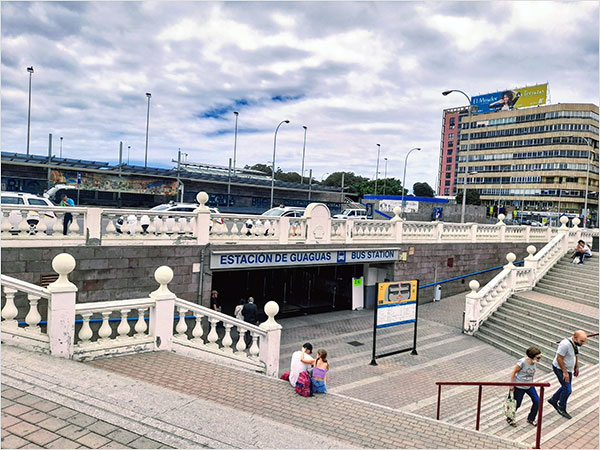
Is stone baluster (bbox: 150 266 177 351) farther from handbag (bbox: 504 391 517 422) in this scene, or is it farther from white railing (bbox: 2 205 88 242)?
handbag (bbox: 504 391 517 422)

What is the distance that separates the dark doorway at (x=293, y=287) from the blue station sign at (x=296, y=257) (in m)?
1.82

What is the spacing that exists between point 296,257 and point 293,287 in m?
4.92

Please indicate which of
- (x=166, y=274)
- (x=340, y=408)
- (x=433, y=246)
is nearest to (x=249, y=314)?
(x=166, y=274)

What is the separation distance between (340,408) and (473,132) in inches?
3890

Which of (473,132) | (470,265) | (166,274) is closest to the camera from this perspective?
(166,274)

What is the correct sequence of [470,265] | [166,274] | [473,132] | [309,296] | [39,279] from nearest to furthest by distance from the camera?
[166,274] → [39,279] → [309,296] → [470,265] → [473,132]

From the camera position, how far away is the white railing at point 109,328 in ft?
20.9

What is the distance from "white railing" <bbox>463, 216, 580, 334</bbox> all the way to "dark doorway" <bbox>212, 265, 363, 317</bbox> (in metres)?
5.27

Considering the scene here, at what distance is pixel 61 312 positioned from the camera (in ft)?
20.9

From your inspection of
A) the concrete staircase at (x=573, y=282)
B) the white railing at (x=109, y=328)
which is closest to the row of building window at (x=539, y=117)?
the concrete staircase at (x=573, y=282)

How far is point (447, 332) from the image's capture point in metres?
15.2

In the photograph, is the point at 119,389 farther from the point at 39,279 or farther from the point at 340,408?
the point at 39,279

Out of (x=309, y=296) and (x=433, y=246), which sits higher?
(x=433, y=246)

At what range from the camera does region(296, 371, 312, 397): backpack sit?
7109mm
